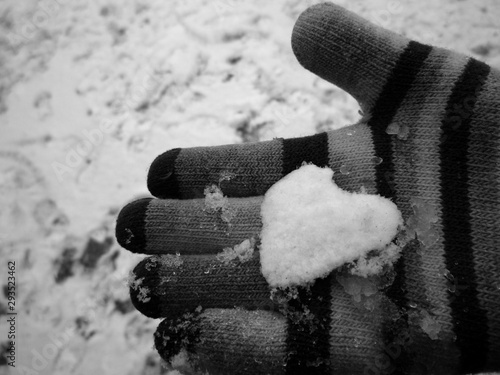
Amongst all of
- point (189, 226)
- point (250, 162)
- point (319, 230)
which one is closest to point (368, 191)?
point (319, 230)

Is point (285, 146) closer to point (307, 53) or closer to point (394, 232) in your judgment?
point (307, 53)

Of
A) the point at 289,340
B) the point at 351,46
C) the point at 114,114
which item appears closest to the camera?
the point at 289,340

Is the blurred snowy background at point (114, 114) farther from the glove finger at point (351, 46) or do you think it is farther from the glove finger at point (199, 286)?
the glove finger at point (351, 46)

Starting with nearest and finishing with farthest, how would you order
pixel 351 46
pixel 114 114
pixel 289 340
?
1. pixel 289 340
2. pixel 351 46
3. pixel 114 114

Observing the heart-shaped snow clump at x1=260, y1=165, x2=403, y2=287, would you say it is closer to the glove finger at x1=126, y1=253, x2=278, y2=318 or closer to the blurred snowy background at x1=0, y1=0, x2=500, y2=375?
the glove finger at x1=126, y1=253, x2=278, y2=318

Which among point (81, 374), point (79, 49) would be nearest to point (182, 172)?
point (81, 374)

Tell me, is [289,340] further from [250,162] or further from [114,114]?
[114,114]
